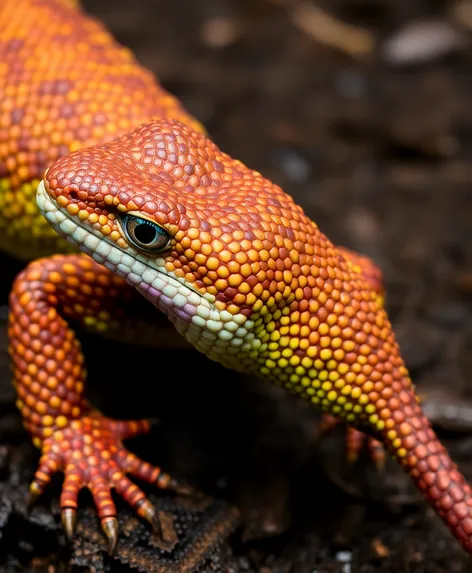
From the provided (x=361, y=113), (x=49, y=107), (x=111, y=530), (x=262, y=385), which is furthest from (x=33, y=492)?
(x=361, y=113)

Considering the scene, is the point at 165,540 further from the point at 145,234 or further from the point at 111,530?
the point at 145,234

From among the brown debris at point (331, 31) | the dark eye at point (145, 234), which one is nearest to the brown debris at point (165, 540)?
the dark eye at point (145, 234)

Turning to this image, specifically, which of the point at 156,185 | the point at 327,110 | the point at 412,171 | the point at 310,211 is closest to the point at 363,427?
the point at 156,185

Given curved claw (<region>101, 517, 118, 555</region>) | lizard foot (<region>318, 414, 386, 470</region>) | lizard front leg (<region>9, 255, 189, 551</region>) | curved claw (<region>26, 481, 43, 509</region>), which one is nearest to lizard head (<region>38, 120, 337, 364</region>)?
lizard front leg (<region>9, 255, 189, 551</region>)

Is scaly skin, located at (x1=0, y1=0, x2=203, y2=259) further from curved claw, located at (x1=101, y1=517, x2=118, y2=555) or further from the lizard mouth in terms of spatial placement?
curved claw, located at (x1=101, y1=517, x2=118, y2=555)

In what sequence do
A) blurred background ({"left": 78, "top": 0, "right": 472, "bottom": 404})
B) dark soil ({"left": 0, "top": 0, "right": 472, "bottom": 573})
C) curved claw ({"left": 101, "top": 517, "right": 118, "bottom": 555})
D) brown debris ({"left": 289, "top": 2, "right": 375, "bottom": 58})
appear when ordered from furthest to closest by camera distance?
brown debris ({"left": 289, "top": 2, "right": 375, "bottom": 58}) < blurred background ({"left": 78, "top": 0, "right": 472, "bottom": 404}) < dark soil ({"left": 0, "top": 0, "right": 472, "bottom": 573}) < curved claw ({"left": 101, "top": 517, "right": 118, "bottom": 555})

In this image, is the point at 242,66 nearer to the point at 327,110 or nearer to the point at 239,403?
the point at 327,110
